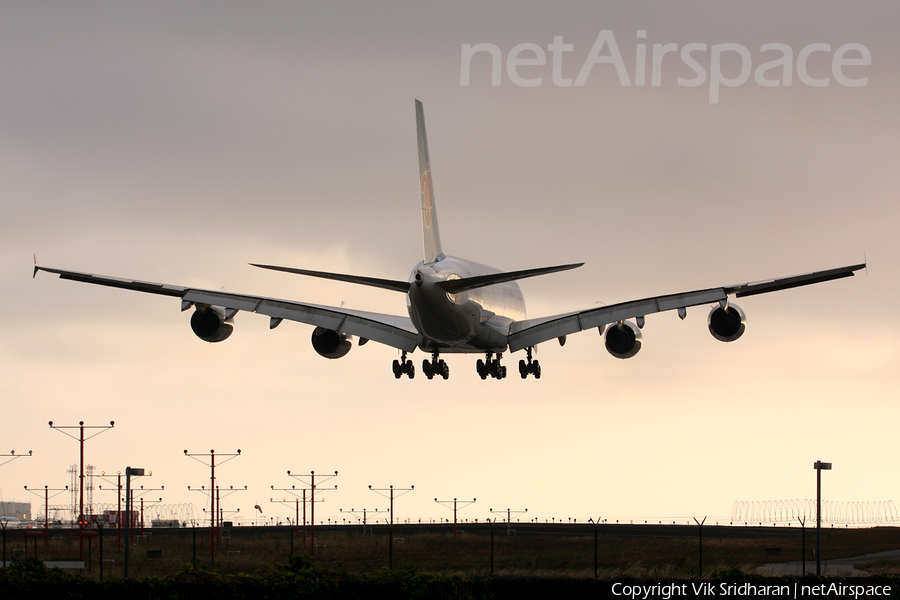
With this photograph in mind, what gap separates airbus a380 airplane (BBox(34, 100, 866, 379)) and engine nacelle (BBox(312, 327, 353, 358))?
1.9 inches

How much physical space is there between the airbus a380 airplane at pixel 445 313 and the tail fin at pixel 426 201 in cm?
6

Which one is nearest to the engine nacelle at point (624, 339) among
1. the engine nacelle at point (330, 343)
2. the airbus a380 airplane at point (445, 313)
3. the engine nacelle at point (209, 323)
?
the airbus a380 airplane at point (445, 313)

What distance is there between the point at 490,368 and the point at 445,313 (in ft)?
27.8

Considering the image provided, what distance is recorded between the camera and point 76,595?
94.6ft

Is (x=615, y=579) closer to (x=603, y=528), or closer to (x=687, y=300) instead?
(x=687, y=300)

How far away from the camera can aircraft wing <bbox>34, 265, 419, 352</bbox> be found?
43.0 meters

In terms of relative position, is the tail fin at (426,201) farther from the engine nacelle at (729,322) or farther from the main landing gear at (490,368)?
the engine nacelle at (729,322)

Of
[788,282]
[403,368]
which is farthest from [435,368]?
[788,282]

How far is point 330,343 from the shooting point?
172 ft

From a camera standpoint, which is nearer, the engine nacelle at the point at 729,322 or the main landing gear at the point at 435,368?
the engine nacelle at the point at 729,322

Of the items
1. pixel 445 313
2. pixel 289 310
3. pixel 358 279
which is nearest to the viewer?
pixel 358 279

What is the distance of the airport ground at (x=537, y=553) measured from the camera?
5088cm

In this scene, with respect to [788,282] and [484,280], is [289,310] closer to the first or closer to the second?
[484,280]

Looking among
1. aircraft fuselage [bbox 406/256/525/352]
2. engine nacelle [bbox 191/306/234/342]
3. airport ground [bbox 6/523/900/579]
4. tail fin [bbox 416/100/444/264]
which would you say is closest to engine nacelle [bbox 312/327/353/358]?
aircraft fuselage [bbox 406/256/525/352]
